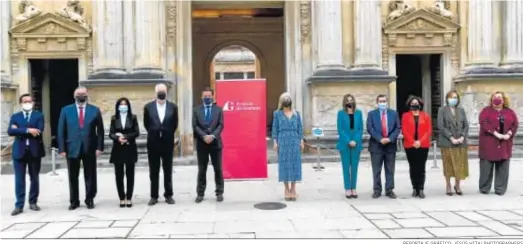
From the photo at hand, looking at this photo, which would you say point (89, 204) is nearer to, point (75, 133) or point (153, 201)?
point (153, 201)

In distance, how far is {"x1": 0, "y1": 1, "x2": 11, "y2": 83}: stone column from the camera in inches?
593

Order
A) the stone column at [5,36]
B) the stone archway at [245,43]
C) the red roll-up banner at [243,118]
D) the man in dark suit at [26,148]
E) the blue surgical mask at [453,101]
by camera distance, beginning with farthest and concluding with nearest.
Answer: the stone archway at [245,43]
the stone column at [5,36]
the red roll-up banner at [243,118]
the blue surgical mask at [453,101]
the man in dark suit at [26,148]

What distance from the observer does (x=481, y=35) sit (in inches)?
608

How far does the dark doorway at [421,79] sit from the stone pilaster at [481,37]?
4.49ft

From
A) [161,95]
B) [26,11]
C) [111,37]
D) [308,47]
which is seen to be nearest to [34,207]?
[161,95]

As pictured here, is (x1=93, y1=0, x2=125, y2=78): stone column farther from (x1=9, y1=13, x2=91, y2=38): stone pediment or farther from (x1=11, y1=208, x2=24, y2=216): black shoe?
(x1=11, y1=208, x2=24, y2=216): black shoe

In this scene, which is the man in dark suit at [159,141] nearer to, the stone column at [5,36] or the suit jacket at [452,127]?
the suit jacket at [452,127]

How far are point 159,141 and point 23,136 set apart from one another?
2101 millimetres

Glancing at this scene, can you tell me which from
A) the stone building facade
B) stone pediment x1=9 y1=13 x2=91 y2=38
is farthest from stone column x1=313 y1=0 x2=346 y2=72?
stone pediment x1=9 y1=13 x2=91 y2=38

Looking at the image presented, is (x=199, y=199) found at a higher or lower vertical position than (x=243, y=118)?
lower

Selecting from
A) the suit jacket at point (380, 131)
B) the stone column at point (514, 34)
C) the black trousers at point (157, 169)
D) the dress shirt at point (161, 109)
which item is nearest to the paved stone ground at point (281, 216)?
the black trousers at point (157, 169)

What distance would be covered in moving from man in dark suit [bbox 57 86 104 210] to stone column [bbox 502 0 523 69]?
12238 mm

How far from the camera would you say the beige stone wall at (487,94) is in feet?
49.8

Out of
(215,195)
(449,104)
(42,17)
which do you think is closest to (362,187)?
(449,104)
